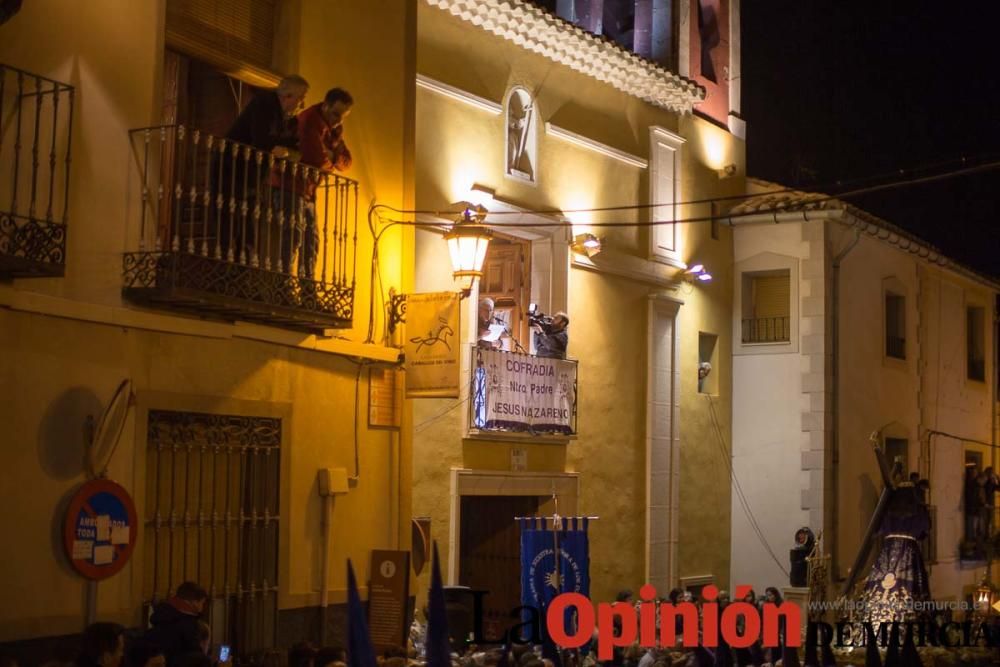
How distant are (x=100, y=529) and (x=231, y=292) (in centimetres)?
205

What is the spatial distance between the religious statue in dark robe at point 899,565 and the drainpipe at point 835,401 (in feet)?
2.10

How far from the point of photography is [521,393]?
17234 millimetres

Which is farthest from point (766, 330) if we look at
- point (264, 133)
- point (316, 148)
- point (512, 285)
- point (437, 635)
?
point (437, 635)

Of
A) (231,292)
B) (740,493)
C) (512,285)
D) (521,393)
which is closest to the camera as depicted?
(231,292)

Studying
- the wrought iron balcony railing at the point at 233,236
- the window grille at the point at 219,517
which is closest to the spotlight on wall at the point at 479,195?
the wrought iron balcony railing at the point at 233,236

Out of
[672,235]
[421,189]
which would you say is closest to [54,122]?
[421,189]

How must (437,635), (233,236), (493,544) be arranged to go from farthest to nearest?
(493,544) → (233,236) → (437,635)

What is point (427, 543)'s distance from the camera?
15.5 meters

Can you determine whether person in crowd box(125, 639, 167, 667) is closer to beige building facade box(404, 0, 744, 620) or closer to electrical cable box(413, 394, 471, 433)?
beige building facade box(404, 0, 744, 620)

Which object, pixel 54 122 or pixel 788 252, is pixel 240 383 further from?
pixel 788 252

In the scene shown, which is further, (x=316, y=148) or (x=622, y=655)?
(x=622, y=655)

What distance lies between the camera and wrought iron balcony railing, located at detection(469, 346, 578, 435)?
1664 cm

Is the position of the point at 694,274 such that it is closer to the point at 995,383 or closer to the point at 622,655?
the point at 622,655

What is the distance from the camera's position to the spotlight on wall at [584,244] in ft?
60.5
